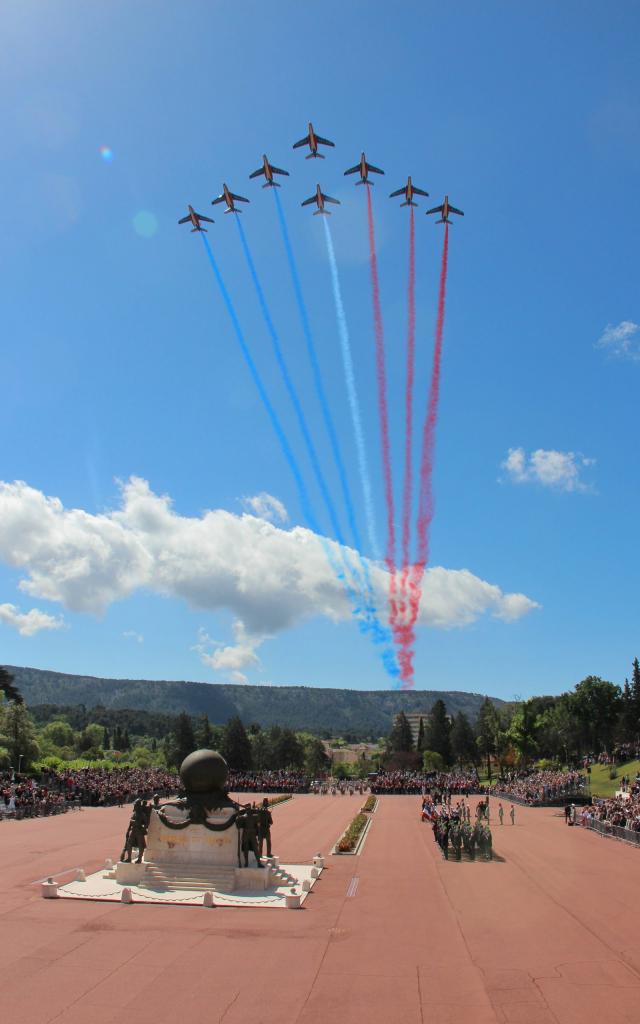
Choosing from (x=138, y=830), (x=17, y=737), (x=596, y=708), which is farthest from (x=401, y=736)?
(x=138, y=830)

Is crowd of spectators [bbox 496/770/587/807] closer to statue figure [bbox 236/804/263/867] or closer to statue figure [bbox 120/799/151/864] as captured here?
statue figure [bbox 236/804/263/867]

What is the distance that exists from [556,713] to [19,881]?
400 feet

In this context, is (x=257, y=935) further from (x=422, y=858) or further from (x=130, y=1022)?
(x=422, y=858)

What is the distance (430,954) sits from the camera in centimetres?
1655

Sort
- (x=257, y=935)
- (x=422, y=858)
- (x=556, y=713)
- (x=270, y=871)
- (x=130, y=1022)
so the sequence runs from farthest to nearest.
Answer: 1. (x=556, y=713)
2. (x=422, y=858)
3. (x=270, y=871)
4. (x=257, y=935)
5. (x=130, y=1022)

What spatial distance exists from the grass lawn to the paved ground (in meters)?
41.3

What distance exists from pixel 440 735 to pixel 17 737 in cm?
8503

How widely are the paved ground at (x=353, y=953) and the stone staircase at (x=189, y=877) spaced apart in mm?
2435

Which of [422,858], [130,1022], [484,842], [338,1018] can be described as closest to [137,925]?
[130,1022]

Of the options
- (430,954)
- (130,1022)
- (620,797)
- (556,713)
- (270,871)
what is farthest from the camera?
(556,713)

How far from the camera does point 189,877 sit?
24.1 meters

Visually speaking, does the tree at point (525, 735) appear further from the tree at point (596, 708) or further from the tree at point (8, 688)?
the tree at point (8, 688)

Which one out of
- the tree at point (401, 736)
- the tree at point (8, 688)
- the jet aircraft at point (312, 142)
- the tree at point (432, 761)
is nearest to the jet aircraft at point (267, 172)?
the jet aircraft at point (312, 142)

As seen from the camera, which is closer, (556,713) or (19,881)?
(19,881)
